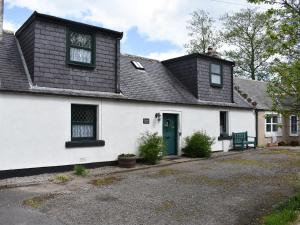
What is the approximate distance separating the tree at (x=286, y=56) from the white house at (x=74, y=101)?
24.4ft

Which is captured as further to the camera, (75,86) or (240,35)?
(240,35)

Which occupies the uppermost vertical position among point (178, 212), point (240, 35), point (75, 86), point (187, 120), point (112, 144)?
point (240, 35)

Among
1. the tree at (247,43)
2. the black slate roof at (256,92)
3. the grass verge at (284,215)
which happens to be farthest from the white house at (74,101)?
the tree at (247,43)

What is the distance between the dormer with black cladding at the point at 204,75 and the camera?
17953mm

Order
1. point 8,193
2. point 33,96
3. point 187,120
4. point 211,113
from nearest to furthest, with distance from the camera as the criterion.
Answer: point 8,193
point 33,96
point 187,120
point 211,113

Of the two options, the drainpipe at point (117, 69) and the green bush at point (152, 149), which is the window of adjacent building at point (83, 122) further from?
the green bush at point (152, 149)

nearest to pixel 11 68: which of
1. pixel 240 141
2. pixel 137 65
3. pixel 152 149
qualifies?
pixel 152 149

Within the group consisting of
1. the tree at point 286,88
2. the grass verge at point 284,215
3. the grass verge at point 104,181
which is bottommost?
the grass verge at point 104,181

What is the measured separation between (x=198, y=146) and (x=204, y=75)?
182 inches

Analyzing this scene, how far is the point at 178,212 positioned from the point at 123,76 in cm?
968

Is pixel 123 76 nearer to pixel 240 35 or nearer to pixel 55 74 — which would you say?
pixel 55 74

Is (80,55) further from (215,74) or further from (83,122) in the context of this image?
(215,74)

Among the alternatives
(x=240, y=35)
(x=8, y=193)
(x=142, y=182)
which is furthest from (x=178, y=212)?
(x=240, y=35)

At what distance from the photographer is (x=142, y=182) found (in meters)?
9.98
